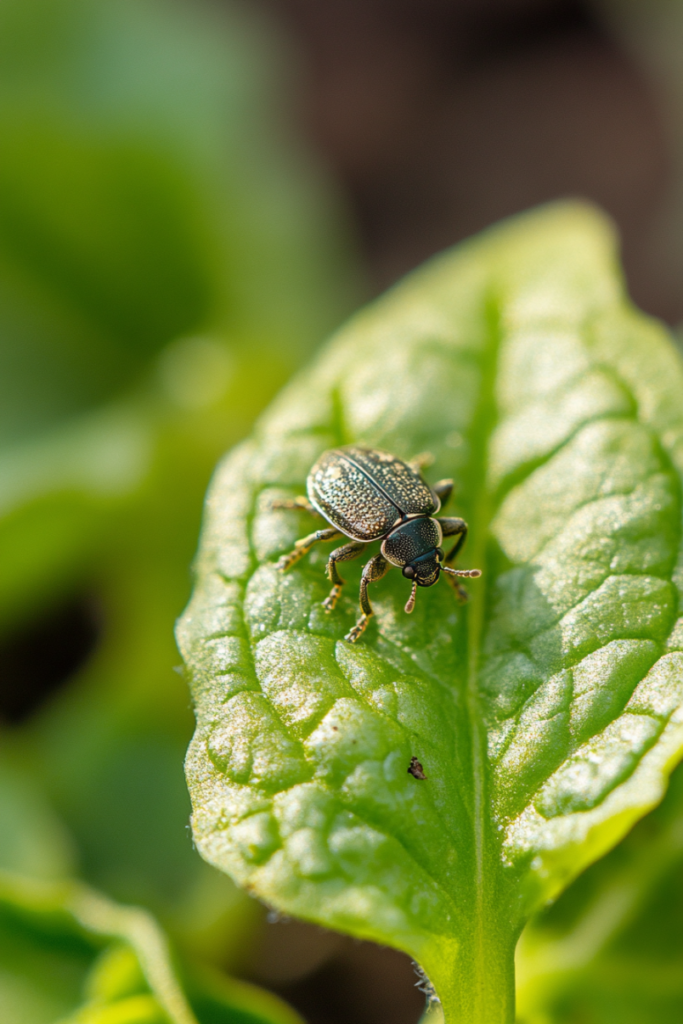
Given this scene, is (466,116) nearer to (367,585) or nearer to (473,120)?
(473,120)

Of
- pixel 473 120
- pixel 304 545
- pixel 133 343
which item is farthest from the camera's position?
pixel 473 120

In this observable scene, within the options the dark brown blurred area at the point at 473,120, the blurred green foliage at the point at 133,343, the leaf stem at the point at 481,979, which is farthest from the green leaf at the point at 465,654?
the dark brown blurred area at the point at 473,120

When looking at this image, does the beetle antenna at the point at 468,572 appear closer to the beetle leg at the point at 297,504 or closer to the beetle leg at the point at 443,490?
the beetle leg at the point at 443,490

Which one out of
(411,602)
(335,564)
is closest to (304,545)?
(335,564)

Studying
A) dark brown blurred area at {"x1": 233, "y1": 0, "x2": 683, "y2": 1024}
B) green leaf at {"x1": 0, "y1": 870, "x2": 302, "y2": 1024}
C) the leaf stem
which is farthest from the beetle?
dark brown blurred area at {"x1": 233, "y1": 0, "x2": 683, "y2": 1024}

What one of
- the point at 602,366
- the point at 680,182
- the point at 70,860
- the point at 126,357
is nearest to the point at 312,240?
the point at 126,357

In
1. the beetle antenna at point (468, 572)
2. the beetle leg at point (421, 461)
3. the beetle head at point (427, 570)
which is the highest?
the beetle leg at point (421, 461)
